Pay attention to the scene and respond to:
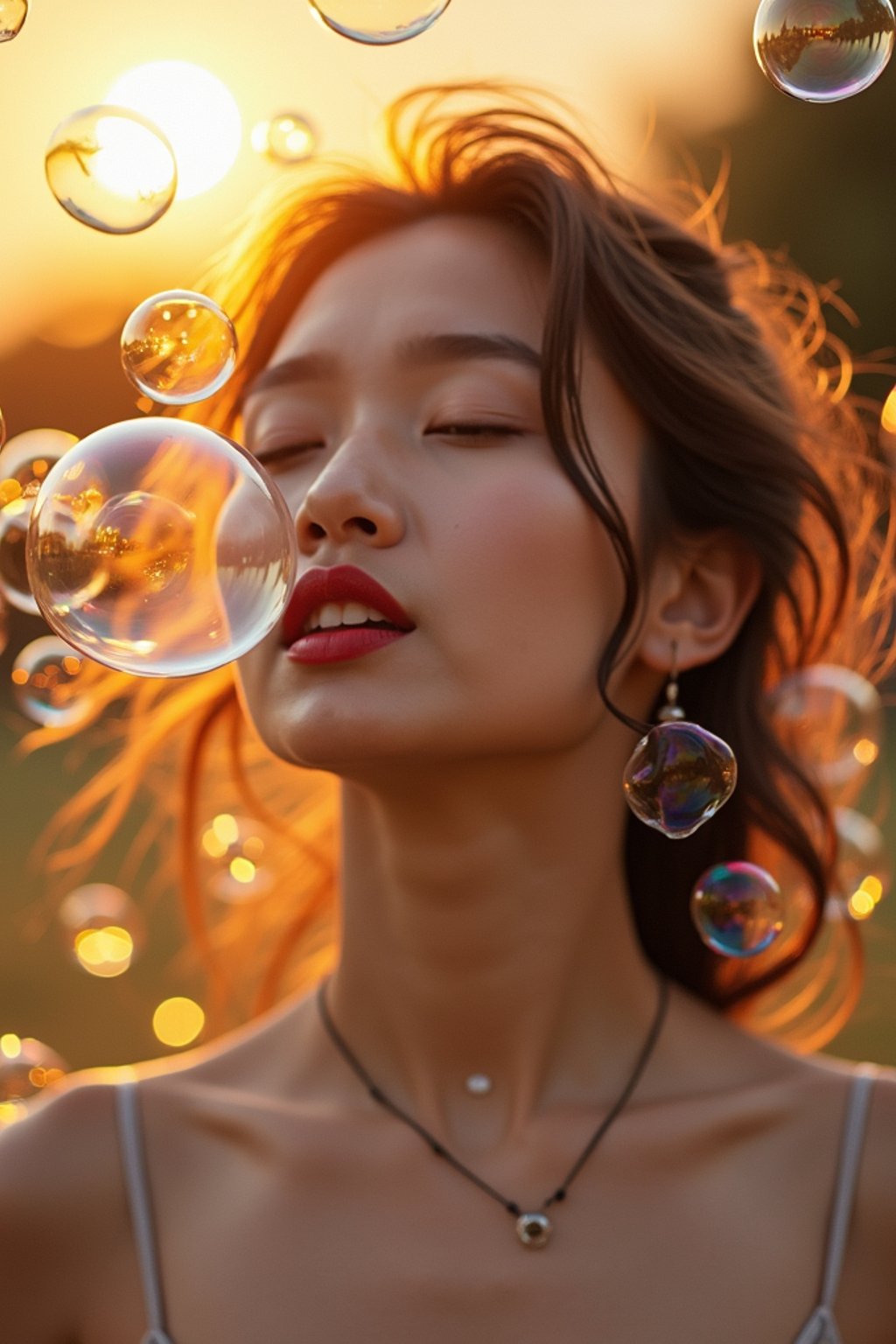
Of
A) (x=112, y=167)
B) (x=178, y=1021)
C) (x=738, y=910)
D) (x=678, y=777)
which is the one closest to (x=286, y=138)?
(x=112, y=167)

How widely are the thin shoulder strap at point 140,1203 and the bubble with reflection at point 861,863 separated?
3.63ft

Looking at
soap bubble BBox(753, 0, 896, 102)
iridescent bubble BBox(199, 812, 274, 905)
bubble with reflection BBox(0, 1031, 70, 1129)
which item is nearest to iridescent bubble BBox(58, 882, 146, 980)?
iridescent bubble BBox(199, 812, 274, 905)

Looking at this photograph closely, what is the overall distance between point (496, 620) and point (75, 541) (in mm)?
432

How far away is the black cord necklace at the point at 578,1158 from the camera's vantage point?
1870mm

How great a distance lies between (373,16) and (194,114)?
8.75ft

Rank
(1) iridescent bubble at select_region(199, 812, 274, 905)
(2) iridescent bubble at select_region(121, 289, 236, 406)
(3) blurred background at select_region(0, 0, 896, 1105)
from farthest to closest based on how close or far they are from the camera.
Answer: (3) blurred background at select_region(0, 0, 896, 1105) → (1) iridescent bubble at select_region(199, 812, 274, 905) → (2) iridescent bubble at select_region(121, 289, 236, 406)

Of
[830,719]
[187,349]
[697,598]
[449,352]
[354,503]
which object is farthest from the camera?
[830,719]

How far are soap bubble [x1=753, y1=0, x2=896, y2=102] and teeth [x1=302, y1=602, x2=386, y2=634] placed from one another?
0.80 metres

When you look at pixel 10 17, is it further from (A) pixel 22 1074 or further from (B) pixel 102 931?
(B) pixel 102 931

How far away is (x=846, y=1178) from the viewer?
195 centimetres

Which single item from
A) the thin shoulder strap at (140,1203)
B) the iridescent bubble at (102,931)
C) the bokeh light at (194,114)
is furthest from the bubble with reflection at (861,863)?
the bokeh light at (194,114)

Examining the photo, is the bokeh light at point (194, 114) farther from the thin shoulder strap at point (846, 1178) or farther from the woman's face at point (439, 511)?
the thin shoulder strap at point (846, 1178)

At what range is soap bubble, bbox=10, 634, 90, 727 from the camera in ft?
8.80

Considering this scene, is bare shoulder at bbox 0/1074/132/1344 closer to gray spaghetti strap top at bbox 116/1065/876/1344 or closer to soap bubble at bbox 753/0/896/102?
gray spaghetti strap top at bbox 116/1065/876/1344
